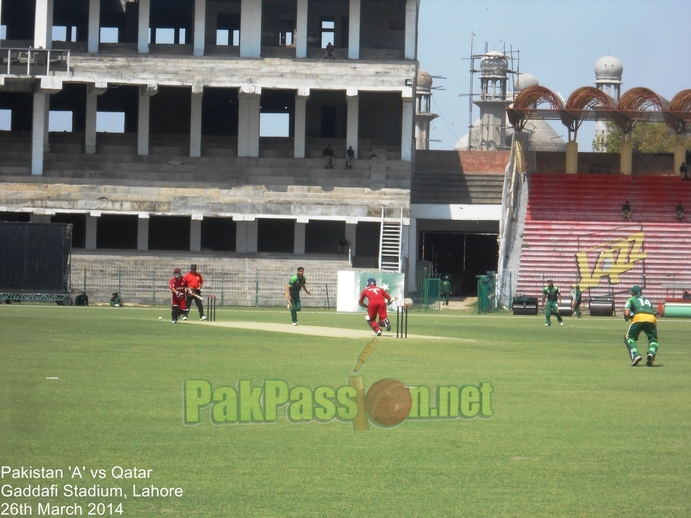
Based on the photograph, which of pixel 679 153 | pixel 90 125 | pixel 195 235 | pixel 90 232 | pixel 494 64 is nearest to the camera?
pixel 90 232

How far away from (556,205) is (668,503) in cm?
4524

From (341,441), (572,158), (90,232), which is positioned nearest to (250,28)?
(90,232)

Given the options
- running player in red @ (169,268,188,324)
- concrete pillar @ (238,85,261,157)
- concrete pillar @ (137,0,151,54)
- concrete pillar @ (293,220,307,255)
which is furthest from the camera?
concrete pillar @ (238,85,261,157)

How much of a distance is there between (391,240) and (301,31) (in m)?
11.8

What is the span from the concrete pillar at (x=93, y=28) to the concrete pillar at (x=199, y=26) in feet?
15.8

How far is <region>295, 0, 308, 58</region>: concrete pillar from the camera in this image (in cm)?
5472

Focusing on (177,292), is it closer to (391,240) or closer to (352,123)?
(391,240)

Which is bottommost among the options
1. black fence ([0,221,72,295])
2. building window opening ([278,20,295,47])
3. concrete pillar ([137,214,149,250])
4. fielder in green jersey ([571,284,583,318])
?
fielder in green jersey ([571,284,583,318])

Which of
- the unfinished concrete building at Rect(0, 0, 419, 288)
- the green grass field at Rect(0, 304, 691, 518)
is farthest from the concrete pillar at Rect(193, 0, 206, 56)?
the green grass field at Rect(0, 304, 691, 518)

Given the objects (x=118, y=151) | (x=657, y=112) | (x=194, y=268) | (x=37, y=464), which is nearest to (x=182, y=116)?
(x=118, y=151)

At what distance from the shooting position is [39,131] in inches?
2067

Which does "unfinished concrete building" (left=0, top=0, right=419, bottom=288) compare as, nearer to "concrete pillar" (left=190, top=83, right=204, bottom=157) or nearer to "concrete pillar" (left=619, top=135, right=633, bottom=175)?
"concrete pillar" (left=190, top=83, right=204, bottom=157)

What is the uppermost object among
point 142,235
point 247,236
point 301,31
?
point 301,31

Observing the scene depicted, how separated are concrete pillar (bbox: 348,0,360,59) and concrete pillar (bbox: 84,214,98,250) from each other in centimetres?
1502
